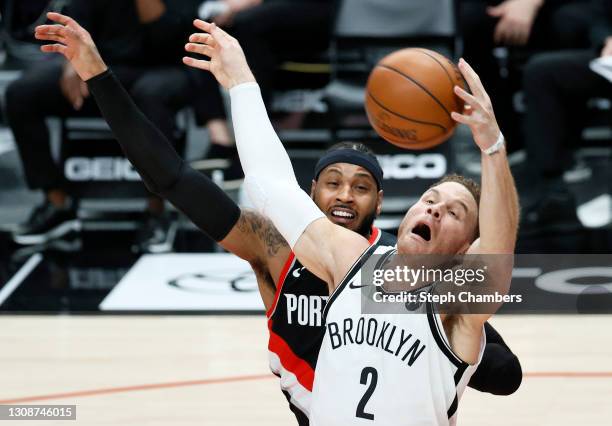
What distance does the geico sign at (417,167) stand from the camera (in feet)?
29.5

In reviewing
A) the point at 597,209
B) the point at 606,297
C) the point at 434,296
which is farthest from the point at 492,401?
the point at 597,209

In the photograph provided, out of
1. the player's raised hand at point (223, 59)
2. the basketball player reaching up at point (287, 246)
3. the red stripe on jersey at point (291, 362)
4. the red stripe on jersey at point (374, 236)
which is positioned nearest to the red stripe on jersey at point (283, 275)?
the basketball player reaching up at point (287, 246)

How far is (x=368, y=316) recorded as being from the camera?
13.3 feet

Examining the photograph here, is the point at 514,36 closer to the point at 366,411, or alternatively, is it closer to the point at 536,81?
the point at 536,81

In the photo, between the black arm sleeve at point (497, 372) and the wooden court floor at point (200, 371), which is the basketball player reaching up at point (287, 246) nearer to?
the black arm sleeve at point (497, 372)

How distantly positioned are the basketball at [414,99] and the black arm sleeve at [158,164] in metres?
0.71

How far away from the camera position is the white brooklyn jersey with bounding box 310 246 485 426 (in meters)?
4.00

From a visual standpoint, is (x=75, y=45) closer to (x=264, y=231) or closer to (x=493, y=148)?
(x=264, y=231)

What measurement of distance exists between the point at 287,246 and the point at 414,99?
746 millimetres

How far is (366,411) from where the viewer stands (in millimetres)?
4027

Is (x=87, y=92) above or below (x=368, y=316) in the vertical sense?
below

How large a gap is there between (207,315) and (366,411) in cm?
383

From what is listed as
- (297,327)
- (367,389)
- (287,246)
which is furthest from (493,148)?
(297,327)

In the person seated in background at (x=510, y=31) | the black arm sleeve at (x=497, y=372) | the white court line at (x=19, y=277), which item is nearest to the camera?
the black arm sleeve at (x=497, y=372)
